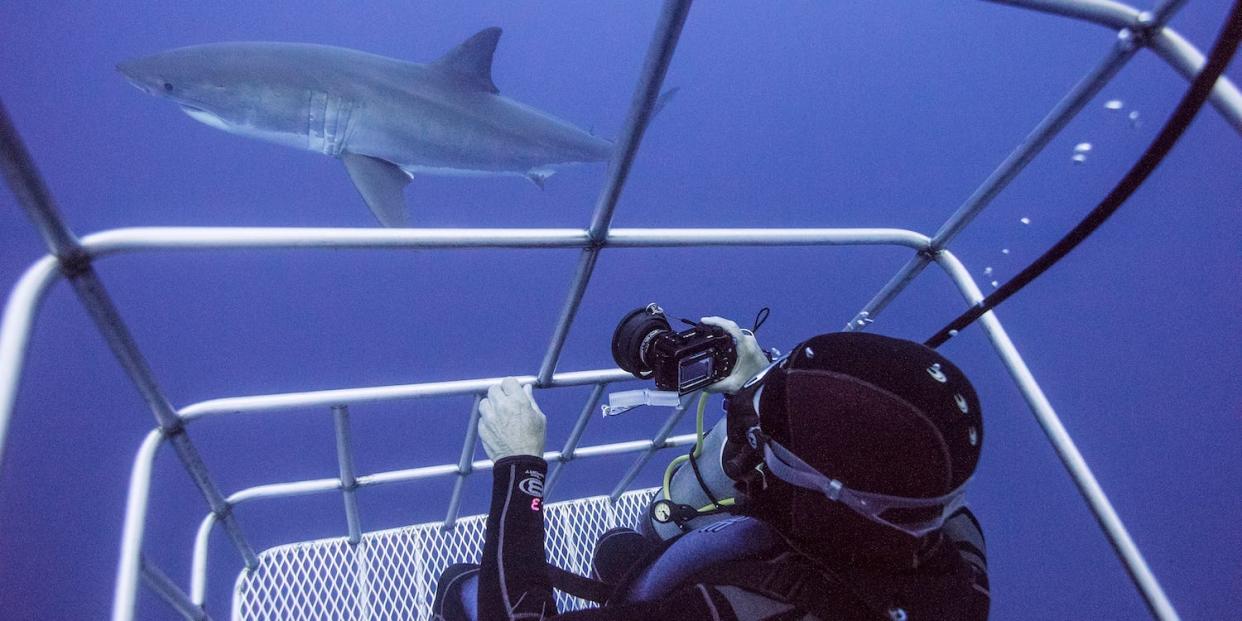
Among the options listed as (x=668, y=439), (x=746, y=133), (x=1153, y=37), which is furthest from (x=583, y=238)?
(x=746, y=133)

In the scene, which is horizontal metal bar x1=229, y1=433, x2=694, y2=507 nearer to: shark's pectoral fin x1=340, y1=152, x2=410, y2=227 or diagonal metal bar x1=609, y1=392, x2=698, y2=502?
diagonal metal bar x1=609, y1=392, x2=698, y2=502

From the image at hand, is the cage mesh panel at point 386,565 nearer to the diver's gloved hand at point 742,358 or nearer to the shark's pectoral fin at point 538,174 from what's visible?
the diver's gloved hand at point 742,358

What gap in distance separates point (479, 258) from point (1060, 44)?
167 feet

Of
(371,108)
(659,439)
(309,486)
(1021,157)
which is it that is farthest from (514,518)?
(371,108)

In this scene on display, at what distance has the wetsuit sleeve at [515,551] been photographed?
1191 millimetres

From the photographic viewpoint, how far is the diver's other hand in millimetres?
1384

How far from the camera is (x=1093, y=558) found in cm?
1232

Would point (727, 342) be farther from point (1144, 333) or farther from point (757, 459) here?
point (1144, 333)

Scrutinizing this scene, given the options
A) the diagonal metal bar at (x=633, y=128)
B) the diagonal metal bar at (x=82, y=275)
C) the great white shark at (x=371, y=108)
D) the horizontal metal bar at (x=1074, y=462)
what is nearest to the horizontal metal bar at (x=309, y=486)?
the diagonal metal bar at (x=82, y=275)

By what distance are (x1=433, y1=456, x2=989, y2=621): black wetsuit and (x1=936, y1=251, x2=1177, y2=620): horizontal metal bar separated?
1.25ft

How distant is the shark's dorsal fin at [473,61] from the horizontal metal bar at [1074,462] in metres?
3.36

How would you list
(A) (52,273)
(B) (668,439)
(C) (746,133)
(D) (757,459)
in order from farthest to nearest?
(C) (746,133), (B) (668,439), (D) (757,459), (A) (52,273)

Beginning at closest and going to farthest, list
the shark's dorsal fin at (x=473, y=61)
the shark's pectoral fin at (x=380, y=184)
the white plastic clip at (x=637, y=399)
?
the white plastic clip at (x=637, y=399) → the shark's pectoral fin at (x=380, y=184) → the shark's dorsal fin at (x=473, y=61)

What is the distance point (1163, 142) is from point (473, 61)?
13.3 ft
